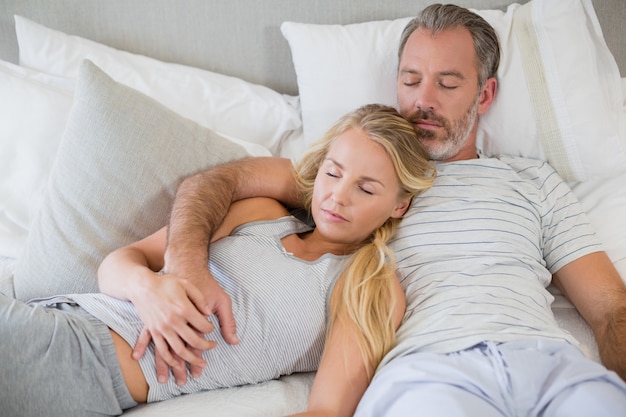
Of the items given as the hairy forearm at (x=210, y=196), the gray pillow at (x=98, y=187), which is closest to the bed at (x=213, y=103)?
the gray pillow at (x=98, y=187)

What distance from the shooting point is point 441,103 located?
1.76m

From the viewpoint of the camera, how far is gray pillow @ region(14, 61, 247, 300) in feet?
5.18

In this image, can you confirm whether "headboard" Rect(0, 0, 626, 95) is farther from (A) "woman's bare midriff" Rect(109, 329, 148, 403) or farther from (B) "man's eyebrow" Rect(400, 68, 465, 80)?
(A) "woman's bare midriff" Rect(109, 329, 148, 403)

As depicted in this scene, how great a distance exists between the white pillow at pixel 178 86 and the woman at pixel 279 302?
1.36ft

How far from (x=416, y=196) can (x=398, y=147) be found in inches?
7.1

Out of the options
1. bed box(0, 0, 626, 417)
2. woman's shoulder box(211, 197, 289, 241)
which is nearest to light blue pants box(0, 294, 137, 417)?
bed box(0, 0, 626, 417)

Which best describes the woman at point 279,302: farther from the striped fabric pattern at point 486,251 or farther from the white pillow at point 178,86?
the white pillow at point 178,86

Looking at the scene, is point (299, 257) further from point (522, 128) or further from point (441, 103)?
point (522, 128)

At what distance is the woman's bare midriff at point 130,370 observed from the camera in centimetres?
134

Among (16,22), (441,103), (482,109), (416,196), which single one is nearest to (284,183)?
(416,196)

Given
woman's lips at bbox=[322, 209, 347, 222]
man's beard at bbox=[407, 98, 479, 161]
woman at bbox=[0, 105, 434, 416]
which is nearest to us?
woman at bbox=[0, 105, 434, 416]

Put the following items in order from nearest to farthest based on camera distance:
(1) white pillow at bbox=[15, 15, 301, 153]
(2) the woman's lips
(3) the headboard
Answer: (2) the woman's lips < (1) white pillow at bbox=[15, 15, 301, 153] < (3) the headboard

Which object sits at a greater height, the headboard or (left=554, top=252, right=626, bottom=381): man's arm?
the headboard

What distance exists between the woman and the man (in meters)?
0.06
